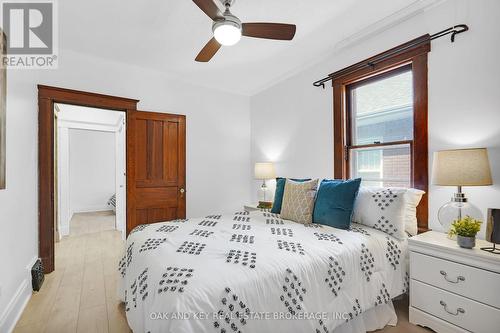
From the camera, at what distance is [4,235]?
5.99 feet

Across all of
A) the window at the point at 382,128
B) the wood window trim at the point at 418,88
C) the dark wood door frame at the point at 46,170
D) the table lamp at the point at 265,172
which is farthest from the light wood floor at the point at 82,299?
the table lamp at the point at 265,172

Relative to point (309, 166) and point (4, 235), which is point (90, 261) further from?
point (309, 166)

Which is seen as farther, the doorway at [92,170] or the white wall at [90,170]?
the white wall at [90,170]

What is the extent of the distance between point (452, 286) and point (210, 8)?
252cm

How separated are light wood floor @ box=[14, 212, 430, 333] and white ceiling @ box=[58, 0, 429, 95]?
2693 millimetres

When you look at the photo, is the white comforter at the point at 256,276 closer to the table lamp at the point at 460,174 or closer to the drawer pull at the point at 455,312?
the drawer pull at the point at 455,312

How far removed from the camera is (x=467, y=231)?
1.65 meters

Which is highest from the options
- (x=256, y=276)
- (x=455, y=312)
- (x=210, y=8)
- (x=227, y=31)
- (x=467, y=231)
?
(x=210, y=8)

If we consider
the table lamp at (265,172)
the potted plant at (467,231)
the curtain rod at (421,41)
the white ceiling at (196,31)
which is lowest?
the potted plant at (467,231)

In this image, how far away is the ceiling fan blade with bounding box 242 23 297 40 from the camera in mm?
1926

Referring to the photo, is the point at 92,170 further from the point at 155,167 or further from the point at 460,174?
the point at 460,174

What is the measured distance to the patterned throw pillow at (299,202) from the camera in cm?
243

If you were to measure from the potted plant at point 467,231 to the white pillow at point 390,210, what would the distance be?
0.40m

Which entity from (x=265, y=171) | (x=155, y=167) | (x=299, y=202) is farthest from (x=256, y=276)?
(x=155, y=167)
